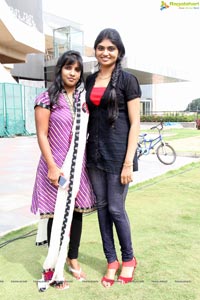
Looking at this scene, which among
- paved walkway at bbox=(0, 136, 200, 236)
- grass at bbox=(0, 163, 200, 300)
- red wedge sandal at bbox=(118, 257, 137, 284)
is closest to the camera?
grass at bbox=(0, 163, 200, 300)

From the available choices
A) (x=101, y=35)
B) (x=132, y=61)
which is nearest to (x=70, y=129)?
(x=101, y=35)

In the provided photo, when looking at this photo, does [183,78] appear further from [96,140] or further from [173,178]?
[96,140]

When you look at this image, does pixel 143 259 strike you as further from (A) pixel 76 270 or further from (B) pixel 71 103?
(B) pixel 71 103

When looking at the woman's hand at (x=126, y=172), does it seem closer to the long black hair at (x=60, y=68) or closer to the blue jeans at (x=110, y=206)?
the blue jeans at (x=110, y=206)

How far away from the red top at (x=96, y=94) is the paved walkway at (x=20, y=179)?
6.21 feet

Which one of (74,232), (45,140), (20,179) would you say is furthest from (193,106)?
(45,140)

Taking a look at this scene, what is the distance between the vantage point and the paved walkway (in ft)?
13.2

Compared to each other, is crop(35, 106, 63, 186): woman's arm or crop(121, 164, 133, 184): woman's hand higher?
crop(35, 106, 63, 186): woman's arm

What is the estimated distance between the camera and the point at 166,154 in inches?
328

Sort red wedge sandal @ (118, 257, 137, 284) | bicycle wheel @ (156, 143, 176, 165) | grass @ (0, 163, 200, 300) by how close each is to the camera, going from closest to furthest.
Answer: grass @ (0, 163, 200, 300) < red wedge sandal @ (118, 257, 137, 284) < bicycle wheel @ (156, 143, 176, 165)

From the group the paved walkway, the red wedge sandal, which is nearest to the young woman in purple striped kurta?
the red wedge sandal

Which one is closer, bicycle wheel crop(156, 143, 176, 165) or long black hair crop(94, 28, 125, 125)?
long black hair crop(94, 28, 125, 125)

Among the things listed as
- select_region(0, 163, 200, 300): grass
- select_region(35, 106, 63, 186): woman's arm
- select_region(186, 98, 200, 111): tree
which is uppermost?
select_region(186, 98, 200, 111): tree

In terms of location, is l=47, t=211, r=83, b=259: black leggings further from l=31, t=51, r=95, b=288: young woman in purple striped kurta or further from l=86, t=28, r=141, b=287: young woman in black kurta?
l=86, t=28, r=141, b=287: young woman in black kurta
